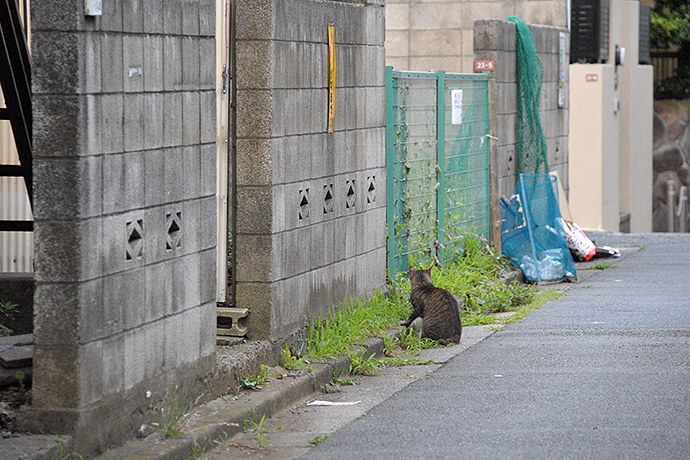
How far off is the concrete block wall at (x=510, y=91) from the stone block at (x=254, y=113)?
7.52 meters

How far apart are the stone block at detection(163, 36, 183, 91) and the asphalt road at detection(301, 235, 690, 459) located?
219cm

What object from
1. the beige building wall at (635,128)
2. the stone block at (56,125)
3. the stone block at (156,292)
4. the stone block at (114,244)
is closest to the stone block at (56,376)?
the stone block at (114,244)

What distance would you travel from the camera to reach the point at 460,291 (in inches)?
510

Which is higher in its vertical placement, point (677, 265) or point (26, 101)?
point (26, 101)

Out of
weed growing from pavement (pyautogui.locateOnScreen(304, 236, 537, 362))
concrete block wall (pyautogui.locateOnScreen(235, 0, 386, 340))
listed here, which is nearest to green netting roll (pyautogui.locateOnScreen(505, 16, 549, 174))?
weed growing from pavement (pyautogui.locateOnScreen(304, 236, 537, 362))

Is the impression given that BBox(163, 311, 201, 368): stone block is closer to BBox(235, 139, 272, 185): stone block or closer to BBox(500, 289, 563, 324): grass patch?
BBox(235, 139, 272, 185): stone block

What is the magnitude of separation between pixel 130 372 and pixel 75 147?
4.20 ft

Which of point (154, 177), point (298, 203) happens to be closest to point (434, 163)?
point (298, 203)

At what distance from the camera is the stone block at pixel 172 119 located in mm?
7266

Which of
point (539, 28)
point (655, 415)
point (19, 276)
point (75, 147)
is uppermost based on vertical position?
point (539, 28)

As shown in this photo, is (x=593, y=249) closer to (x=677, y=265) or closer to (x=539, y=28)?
A: (x=677, y=265)

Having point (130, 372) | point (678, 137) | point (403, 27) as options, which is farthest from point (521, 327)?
point (678, 137)

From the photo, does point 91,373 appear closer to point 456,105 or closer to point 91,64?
point 91,64

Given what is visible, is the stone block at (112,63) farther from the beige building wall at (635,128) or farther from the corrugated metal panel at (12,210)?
the beige building wall at (635,128)
